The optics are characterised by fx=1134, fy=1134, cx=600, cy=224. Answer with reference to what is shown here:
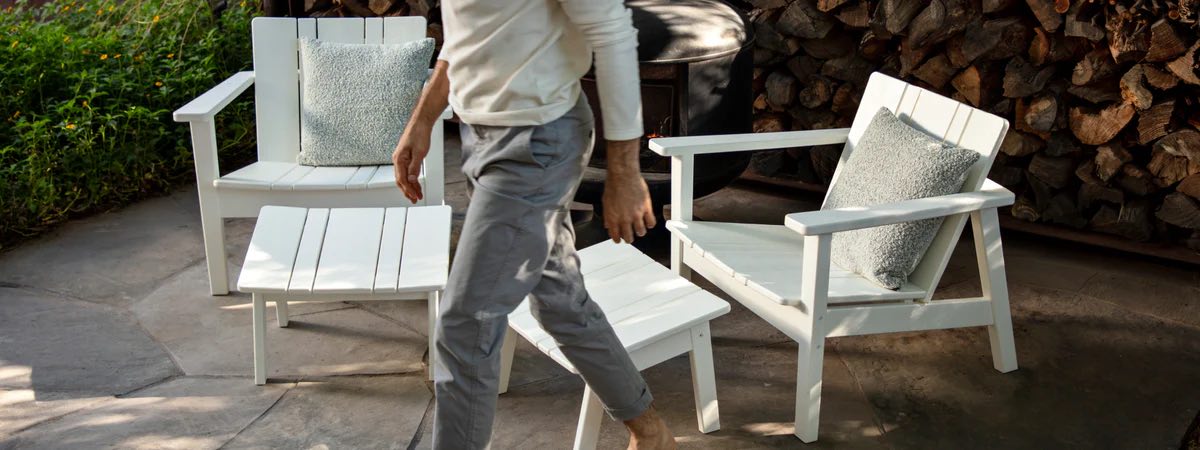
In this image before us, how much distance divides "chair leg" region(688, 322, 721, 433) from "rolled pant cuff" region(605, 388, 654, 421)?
0.29m

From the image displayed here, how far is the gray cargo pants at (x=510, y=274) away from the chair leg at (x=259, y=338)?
0.83 m

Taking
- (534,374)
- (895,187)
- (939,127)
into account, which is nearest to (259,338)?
(534,374)

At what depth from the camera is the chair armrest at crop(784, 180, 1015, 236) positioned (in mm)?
2438

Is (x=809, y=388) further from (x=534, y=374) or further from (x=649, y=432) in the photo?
(x=534, y=374)

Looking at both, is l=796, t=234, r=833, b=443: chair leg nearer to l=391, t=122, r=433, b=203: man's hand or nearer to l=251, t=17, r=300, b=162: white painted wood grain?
l=391, t=122, r=433, b=203: man's hand

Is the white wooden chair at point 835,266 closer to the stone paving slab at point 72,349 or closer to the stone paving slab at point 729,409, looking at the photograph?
the stone paving slab at point 729,409

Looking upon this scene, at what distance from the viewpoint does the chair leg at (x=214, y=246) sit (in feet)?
10.9

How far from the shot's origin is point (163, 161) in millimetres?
4367

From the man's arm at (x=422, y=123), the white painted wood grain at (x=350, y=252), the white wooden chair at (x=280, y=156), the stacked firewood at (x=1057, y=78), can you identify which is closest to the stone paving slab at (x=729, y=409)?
the white painted wood grain at (x=350, y=252)

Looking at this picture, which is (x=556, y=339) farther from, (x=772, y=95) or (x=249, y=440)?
(x=772, y=95)

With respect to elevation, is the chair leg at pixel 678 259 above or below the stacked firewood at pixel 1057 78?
below

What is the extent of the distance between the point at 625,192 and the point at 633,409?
1.79ft

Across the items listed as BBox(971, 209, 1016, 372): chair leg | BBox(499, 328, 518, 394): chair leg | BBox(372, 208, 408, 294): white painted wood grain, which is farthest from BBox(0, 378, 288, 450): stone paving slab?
BBox(971, 209, 1016, 372): chair leg

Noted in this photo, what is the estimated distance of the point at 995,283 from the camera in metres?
2.84
